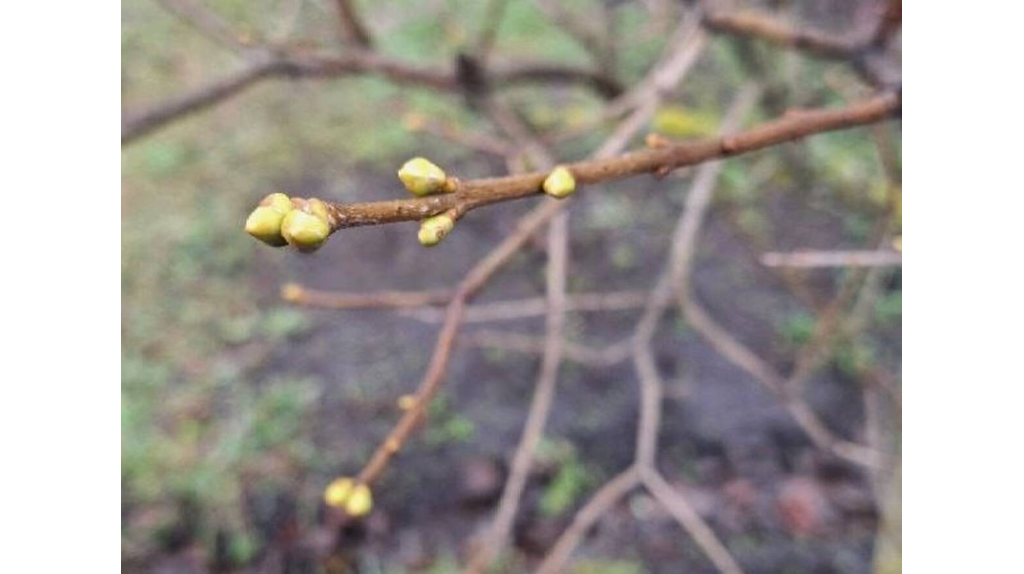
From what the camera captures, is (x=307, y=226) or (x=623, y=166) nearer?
(x=307, y=226)

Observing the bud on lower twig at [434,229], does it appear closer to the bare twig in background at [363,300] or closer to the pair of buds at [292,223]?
the pair of buds at [292,223]

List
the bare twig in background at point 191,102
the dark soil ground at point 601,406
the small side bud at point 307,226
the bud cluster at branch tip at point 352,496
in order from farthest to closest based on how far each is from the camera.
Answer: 1. the dark soil ground at point 601,406
2. the bare twig in background at point 191,102
3. the bud cluster at branch tip at point 352,496
4. the small side bud at point 307,226

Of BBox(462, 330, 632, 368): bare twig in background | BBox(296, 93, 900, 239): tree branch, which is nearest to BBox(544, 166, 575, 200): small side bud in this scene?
BBox(296, 93, 900, 239): tree branch

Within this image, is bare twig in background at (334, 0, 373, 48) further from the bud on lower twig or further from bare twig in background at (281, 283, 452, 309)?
the bud on lower twig

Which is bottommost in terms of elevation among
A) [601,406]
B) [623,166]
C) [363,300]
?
[623,166]

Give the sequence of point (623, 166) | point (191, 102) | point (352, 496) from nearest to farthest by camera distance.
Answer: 1. point (623, 166)
2. point (352, 496)
3. point (191, 102)

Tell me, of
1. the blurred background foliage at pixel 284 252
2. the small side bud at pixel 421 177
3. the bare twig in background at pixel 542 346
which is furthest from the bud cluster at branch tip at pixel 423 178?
the bare twig in background at pixel 542 346

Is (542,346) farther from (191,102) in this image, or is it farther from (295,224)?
(295,224)

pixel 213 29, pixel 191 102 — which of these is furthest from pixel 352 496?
pixel 213 29
